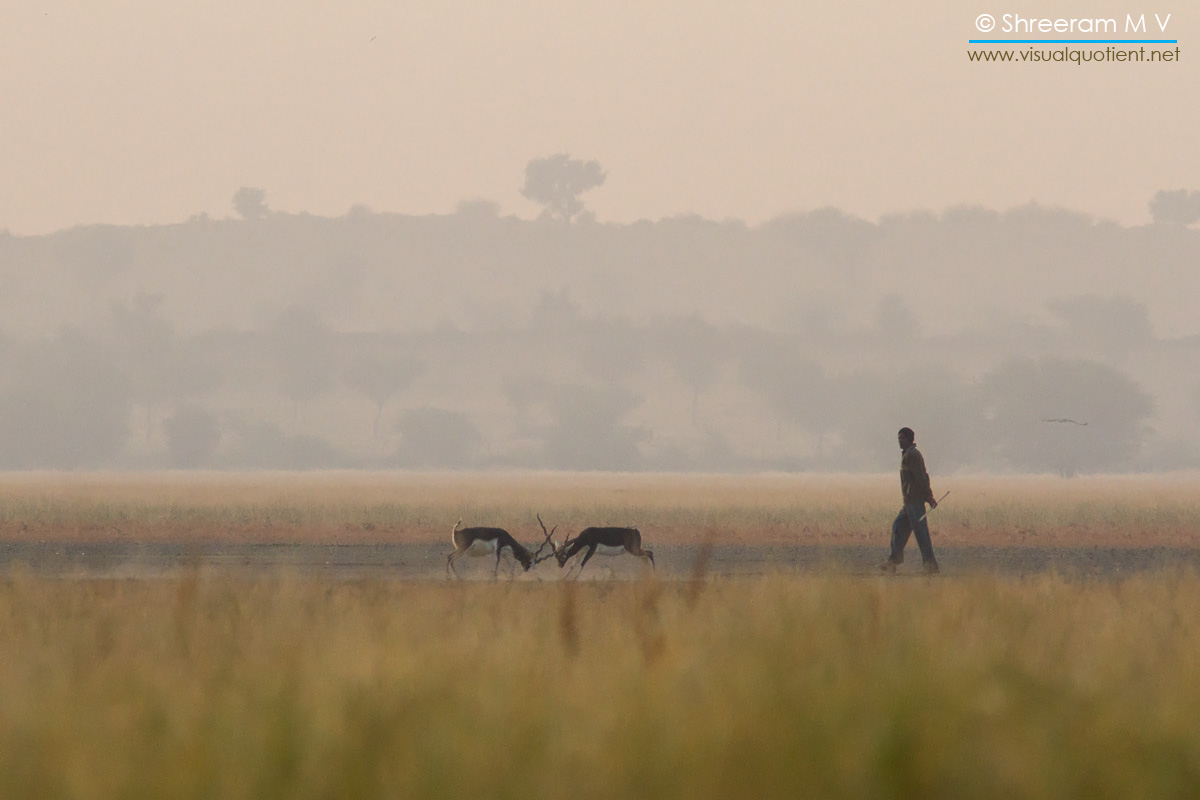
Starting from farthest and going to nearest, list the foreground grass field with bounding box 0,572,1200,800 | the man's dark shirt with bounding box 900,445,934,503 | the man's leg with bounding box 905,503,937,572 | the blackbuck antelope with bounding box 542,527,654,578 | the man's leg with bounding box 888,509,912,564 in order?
the blackbuck antelope with bounding box 542,527,654,578 → the man's leg with bounding box 888,509,912,564 → the man's dark shirt with bounding box 900,445,934,503 → the man's leg with bounding box 905,503,937,572 → the foreground grass field with bounding box 0,572,1200,800

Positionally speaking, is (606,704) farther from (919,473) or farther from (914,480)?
(919,473)

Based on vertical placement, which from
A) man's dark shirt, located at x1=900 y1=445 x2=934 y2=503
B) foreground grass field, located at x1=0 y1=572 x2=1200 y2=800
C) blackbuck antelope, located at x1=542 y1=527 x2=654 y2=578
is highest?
man's dark shirt, located at x1=900 y1=445 x2=934 y2=503

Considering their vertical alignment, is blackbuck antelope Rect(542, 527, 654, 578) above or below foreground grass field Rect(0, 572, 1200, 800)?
above

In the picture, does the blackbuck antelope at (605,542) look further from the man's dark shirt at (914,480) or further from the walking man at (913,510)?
the man's dark shirt at (914,480)

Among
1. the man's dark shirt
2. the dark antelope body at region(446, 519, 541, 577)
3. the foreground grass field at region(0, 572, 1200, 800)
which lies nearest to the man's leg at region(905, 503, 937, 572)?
the man's dark shirt

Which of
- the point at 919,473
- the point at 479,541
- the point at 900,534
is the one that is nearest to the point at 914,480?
the point at 919,473

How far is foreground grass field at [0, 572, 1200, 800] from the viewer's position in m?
6.00

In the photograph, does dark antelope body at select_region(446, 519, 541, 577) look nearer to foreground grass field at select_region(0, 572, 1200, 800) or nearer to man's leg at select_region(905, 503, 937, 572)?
man's leg at select_region(905, 503, 937, 572)

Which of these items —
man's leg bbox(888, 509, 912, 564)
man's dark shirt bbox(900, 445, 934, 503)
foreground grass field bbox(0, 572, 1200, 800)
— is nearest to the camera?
foreground grass field bbox(0, 572, 1200, 800)

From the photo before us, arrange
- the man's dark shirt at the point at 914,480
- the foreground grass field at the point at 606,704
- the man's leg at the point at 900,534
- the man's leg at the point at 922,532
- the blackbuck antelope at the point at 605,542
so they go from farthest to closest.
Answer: the blackbuck antelope at the point at 605,542 < the man's leg at the point at 900,534 < the man's dark shirt at the point at 914,480 < the man's leg at the point at 922,532 < the foreground grass field at the point at 606,704

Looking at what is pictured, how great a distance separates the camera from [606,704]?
7164 millimetres

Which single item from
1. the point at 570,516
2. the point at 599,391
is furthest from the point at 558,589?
the point at 599,391

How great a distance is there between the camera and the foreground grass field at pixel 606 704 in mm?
5996

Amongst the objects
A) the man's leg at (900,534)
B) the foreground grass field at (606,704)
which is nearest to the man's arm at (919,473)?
the man's leg at (900,534)
